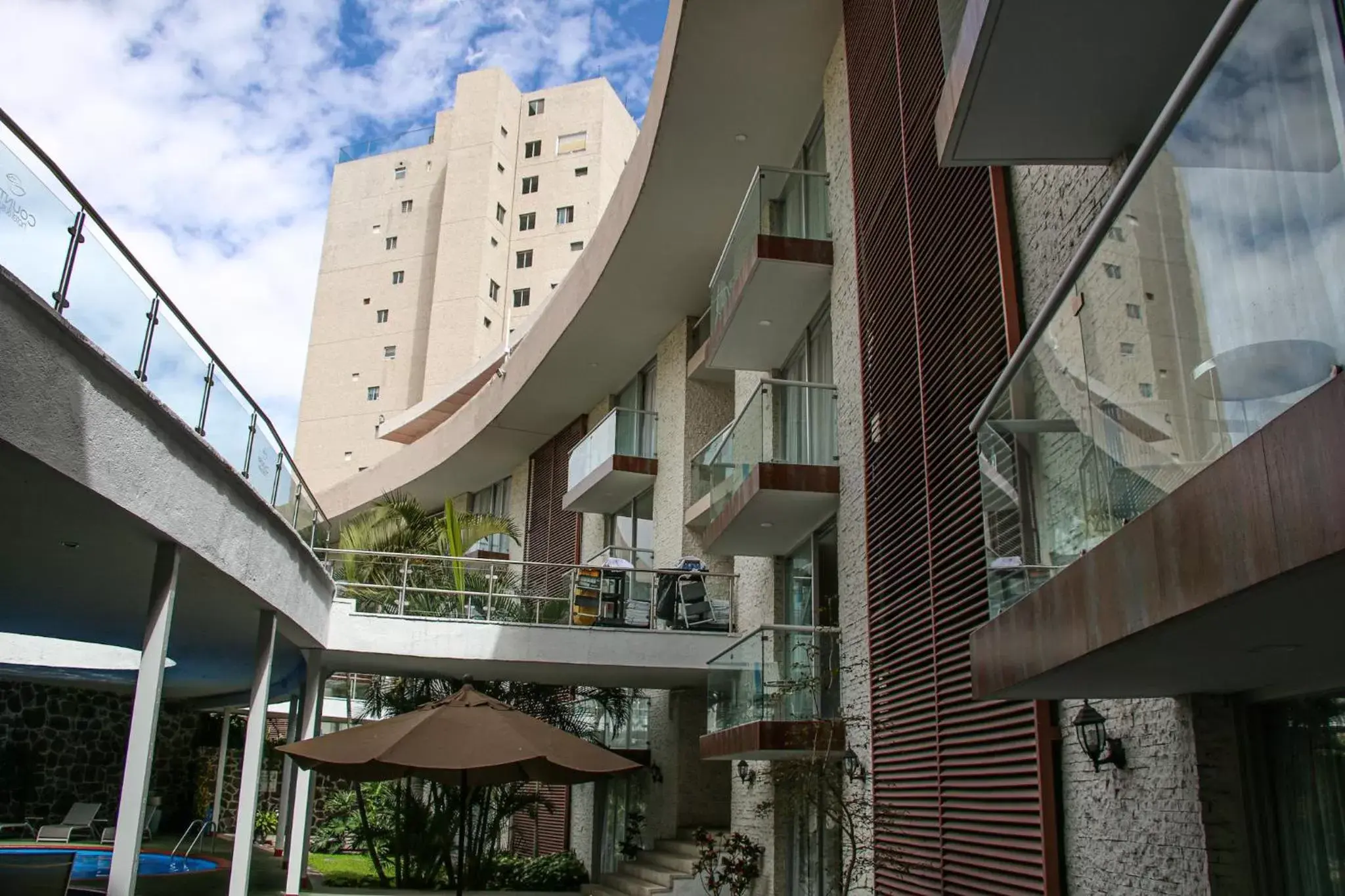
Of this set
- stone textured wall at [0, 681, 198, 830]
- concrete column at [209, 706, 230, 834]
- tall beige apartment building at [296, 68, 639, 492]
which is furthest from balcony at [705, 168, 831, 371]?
tall beige apartment building at [296, 68, 639, 492]

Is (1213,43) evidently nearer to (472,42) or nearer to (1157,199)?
(1157,199)

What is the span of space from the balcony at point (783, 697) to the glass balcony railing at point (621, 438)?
826cm

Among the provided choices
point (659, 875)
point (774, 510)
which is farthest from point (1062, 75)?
point (659, 875)

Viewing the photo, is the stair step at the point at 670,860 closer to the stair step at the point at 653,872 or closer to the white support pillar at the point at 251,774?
the stair step at the point at 653,872

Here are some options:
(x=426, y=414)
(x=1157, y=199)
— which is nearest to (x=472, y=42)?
(x=426, y=414)

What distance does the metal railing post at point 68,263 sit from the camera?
5812 mm

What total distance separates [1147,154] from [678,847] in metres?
14.5

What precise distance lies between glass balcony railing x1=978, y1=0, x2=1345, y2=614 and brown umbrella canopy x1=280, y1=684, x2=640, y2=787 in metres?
4.16

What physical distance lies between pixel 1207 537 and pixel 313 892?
565 inches

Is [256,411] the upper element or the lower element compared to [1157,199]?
upper

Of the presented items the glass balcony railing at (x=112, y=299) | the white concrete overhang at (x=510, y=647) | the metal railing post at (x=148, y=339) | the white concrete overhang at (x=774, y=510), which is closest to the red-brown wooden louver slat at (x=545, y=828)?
the white concrete overhang at (x=510, y=647)

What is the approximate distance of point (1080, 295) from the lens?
477 centimetres

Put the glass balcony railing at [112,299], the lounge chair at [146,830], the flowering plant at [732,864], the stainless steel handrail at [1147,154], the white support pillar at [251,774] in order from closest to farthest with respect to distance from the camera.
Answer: the stainless steel handrail at [1147,154]
the glass balcony railing at [112,299]
the white support pillar at [251,774]
the flowering plant at [732,864]
the lounge chair at [146,830]

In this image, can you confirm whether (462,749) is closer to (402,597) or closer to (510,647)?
(510,647)
